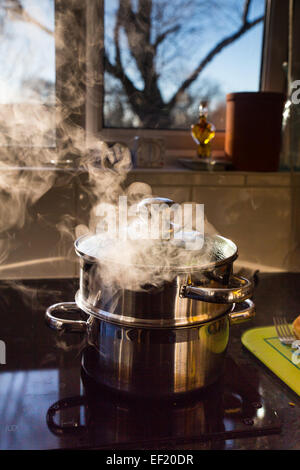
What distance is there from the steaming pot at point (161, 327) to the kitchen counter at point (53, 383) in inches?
2.5

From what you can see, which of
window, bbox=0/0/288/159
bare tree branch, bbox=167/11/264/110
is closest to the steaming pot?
window, bbox=0/0/288/159

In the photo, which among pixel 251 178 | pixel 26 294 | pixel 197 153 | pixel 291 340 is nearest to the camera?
pixel 291 340

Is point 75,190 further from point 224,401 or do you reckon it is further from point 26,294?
point 224,401

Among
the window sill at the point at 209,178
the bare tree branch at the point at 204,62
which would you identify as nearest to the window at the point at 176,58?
the bare tree branch at the point at 204,62

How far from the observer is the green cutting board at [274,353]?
78cm

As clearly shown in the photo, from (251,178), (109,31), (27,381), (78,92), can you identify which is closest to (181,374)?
(27,381)

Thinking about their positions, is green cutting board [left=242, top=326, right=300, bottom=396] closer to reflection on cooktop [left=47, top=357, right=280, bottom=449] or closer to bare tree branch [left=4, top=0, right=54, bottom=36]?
reflection on cooktop [left=47, top=357, right=280, bottom=449]

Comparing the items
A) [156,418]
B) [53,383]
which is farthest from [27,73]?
[156,418]

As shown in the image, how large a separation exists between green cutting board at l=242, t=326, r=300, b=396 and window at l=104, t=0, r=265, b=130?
1.07 m

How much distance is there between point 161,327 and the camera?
63 centimetres

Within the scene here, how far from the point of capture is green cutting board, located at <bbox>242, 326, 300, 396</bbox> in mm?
777

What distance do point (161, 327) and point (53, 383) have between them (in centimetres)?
24

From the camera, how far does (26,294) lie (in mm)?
1233

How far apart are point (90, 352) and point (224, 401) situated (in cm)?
23
